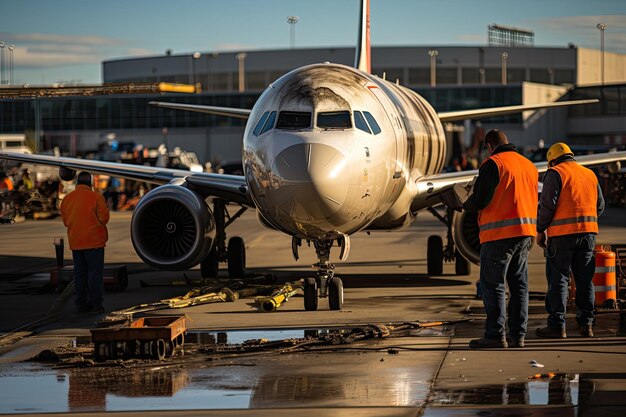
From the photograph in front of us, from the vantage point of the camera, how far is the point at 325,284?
53.0 feet

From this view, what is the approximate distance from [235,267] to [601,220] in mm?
A: 21351

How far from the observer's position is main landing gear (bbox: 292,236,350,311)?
52.5 ft

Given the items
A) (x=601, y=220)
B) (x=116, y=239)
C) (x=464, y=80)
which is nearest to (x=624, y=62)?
→ (x=464, y=80)

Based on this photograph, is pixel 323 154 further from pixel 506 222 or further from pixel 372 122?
pixel 506 222

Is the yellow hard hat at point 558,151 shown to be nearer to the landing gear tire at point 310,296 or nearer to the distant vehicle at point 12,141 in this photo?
the landing gear tire at point 310,296

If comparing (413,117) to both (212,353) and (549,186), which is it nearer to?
(549,186)

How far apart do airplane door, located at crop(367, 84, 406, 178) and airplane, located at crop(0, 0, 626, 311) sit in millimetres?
29

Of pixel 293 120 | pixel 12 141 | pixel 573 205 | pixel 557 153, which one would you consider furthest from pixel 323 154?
pixel 12 141

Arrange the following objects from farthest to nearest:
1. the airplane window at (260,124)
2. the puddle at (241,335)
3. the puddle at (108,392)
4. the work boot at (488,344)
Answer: the airplane window at (260,124), the puddle at (241,335), the work boot at (488,344), the puddle at (108,392)

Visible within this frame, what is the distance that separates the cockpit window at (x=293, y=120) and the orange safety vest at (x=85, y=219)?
10.3 feet

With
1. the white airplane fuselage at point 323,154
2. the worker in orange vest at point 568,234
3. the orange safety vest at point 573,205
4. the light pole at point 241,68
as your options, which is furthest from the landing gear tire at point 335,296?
the light pole at point 241,68

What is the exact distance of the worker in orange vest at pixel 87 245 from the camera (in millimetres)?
16469

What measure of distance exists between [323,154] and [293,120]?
985mm

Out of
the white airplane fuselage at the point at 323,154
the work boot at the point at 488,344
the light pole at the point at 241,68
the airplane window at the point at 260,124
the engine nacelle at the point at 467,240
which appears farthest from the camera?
the light pole at the point at 241,68
